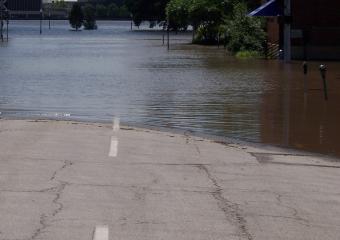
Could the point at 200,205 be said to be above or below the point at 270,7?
below

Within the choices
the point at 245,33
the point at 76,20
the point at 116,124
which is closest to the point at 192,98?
the point at 116,124

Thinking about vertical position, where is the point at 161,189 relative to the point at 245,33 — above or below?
below

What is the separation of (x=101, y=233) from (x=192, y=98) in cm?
1480

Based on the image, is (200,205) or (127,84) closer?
(200,205)

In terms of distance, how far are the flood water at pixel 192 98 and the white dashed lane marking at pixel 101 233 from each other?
21.8ft

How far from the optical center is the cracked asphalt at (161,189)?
25.8 ft

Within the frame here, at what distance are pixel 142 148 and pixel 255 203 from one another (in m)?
4.27

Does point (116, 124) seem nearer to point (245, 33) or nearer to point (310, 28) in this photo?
point (310, 28)

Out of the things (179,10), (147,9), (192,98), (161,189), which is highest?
(147,9)

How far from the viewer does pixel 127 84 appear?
2719 cm

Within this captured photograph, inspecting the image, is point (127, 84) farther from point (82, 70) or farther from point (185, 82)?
point (82, 70)

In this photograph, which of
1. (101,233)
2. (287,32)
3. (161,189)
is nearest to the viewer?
(101,233)

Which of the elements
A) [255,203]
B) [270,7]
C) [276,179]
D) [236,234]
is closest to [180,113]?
[276,179]

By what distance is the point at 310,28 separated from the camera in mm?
43656
